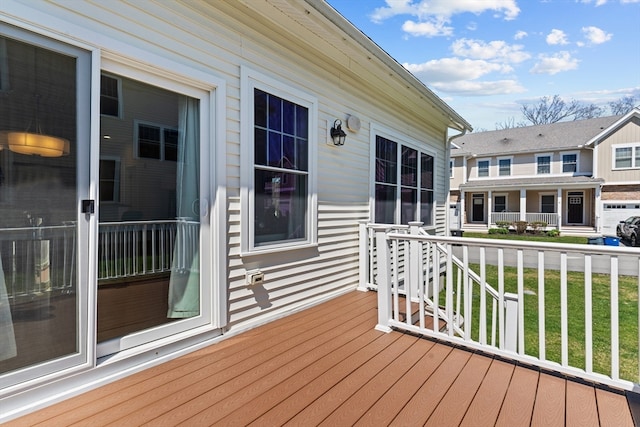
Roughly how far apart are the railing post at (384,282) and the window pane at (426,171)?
3.78m

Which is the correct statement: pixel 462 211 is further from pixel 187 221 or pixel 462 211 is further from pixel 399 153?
pixel 187 221

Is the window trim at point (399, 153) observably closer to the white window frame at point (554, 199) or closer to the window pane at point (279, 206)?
the window pane at point (279, 206)

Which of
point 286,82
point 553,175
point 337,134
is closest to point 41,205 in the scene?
point 286,82

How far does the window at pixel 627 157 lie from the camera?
15438 mm

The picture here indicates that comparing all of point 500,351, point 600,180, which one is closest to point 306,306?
point 500,351

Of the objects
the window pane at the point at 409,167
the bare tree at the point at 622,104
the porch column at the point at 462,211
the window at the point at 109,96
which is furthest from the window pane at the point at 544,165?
the window at the point at 109,96

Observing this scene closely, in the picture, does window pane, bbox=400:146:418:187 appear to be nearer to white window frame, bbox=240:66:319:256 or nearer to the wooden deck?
white window frame, bbox=240:66:319:256

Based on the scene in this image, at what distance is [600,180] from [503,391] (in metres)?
19.2

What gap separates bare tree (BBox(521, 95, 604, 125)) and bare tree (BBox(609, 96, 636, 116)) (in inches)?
31.7

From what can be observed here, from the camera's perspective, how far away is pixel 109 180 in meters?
2.14

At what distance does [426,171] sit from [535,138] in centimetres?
1671

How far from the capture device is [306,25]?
3066mm

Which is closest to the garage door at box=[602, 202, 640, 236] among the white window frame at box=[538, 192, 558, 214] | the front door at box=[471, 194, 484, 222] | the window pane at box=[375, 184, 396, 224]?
the white window frame at box=[538, 192, 558, 214]

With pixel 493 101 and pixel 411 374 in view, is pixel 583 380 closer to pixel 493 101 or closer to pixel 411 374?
pixel 411 374
